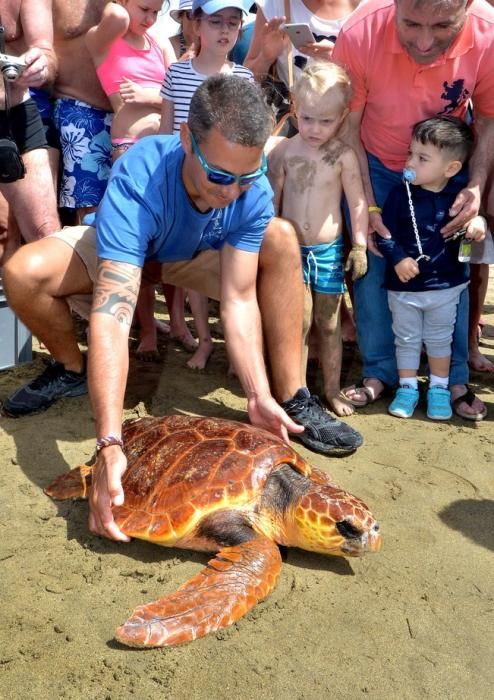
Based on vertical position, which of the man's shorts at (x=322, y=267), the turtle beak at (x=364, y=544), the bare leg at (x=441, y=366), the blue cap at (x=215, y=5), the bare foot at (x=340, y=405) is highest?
the blue cap at (x=215, y=5)

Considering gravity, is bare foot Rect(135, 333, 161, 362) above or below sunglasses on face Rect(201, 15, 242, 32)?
below

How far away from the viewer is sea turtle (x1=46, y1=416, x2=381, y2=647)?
194 cm

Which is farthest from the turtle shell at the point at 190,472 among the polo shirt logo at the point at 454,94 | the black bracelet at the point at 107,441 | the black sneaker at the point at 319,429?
the polo shirt logo at the point at 454,94

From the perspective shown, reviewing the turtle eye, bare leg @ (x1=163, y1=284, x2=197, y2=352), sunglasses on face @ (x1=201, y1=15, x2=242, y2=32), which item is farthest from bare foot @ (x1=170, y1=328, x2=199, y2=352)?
the turtle eye

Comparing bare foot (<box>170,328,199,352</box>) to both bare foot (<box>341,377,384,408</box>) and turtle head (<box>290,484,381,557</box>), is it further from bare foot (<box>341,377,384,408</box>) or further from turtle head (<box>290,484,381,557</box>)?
turtle head (<box>290,484,381,557</box>)

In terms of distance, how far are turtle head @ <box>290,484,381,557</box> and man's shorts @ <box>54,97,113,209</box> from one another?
2201 mm

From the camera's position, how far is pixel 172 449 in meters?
2.29

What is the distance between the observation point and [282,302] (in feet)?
9.51

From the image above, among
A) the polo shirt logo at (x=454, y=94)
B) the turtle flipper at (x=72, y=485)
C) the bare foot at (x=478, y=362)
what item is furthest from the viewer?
the bare foot at (x=478, y=362)

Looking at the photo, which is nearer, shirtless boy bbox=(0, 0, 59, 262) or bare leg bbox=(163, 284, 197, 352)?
shirtless boy bbox=(0, 0, 59, 262)

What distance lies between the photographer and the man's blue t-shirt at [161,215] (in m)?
2.38

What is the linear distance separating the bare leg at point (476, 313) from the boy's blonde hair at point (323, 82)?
117 cm

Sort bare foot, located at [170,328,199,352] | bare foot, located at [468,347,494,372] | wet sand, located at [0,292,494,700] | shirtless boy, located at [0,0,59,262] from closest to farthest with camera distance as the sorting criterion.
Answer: wet sand, located at [0,292,494,700] → shirtless boy, located at [0,0,59,262] → bare foot, located at [468,347,494,372] → bare foot, located at [170,328,199,352]

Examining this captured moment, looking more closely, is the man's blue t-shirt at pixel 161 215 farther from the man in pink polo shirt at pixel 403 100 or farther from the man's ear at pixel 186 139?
the man in pink polo shirt at pixel 403 100
